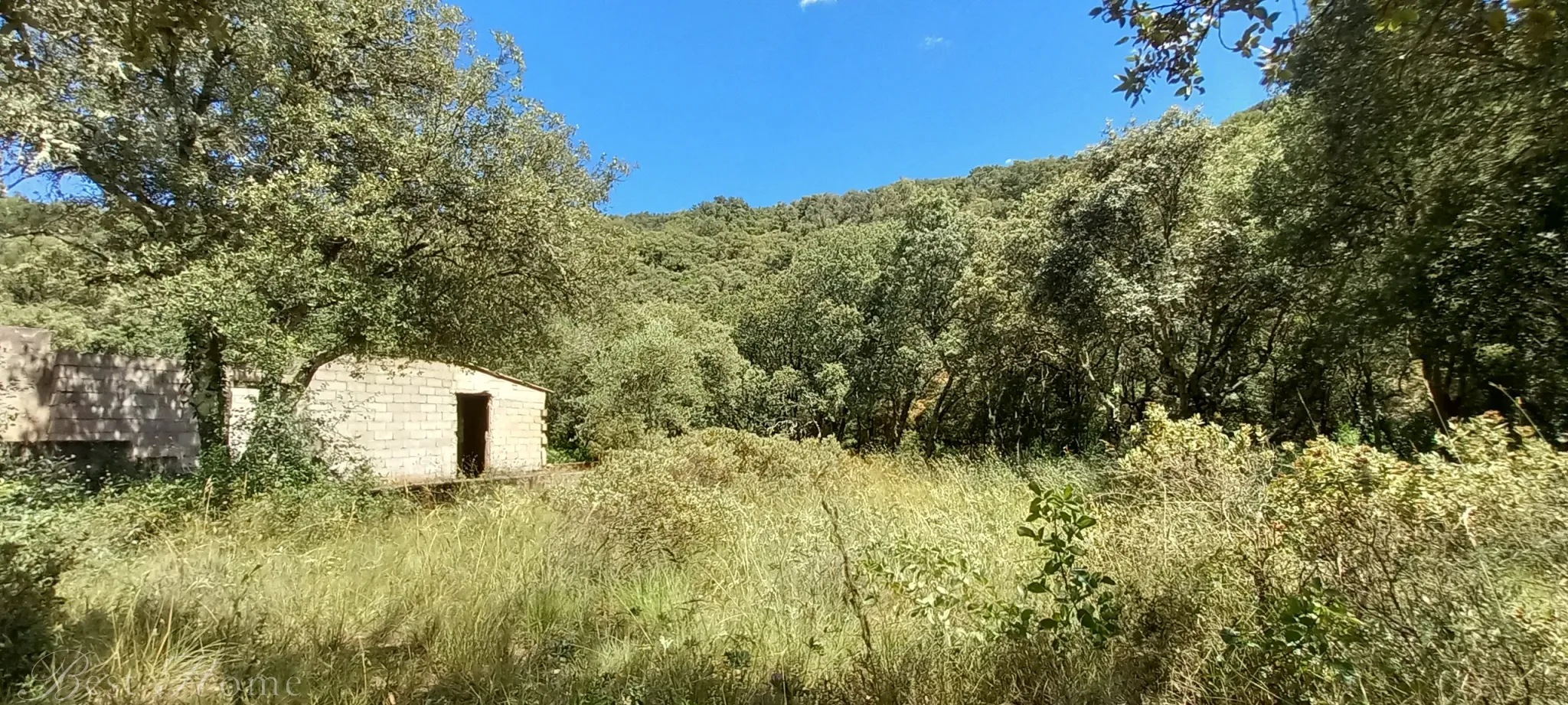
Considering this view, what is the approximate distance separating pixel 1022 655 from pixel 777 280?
18.3 m

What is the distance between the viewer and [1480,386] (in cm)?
705

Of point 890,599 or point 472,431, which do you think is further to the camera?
point 472,431

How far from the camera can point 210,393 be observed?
7164mm

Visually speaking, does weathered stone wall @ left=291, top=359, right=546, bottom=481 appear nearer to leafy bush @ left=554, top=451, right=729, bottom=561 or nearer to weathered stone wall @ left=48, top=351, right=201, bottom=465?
weathered stone wall @ left=48, top=351, right=201, bottom=465

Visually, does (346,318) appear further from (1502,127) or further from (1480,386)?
(1480,386)

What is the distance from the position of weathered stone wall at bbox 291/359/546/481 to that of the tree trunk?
3791 mm

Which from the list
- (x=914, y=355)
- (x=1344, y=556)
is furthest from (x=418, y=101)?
(x=914, y=355)

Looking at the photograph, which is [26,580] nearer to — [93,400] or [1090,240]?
[93,400]

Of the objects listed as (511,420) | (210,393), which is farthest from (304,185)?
(511,420)

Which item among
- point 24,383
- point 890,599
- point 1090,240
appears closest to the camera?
point 890,599

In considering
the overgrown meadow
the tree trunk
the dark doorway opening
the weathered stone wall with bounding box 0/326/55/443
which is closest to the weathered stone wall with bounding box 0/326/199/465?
the weathered stone wall with bounding box 0/326/55/443

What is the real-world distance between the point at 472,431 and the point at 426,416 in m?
3.82

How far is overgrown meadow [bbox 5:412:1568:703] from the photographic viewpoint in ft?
6.95

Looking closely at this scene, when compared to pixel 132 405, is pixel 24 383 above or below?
above
